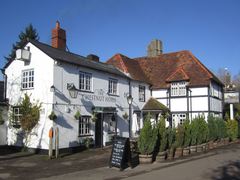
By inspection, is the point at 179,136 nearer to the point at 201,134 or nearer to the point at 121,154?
the point at 201,134

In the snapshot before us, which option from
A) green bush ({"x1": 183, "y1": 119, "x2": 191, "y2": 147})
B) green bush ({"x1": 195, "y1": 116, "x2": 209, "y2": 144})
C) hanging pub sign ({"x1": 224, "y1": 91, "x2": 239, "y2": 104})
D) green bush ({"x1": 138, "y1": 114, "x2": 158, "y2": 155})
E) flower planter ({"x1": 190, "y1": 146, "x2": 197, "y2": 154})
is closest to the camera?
green bush ({"x1": 138, "y1": 114, "x2": 158, "y2": 155})

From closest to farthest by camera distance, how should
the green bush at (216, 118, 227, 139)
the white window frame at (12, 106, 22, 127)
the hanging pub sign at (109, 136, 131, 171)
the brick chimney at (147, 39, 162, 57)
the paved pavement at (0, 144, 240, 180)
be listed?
1. the paved pavement at (0, 144, 240, 180)
2. the hanging pub sign at (109, 136, 131, 171)
3. the white window frame at (12, 106, 22, 127)
4. the green bush at (216, 118, 227, 139)
5. the brick chimney at (147, 39, 162, 57)

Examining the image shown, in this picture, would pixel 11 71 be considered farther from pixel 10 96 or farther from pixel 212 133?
pixel 212 133

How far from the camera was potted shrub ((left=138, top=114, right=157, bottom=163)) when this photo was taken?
14.0 metres

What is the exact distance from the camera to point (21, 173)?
1191cm

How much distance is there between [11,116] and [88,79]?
555 cm

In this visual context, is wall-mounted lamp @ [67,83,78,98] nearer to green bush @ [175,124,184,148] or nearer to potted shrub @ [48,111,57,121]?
potted shrub @ [48,111,57,121]

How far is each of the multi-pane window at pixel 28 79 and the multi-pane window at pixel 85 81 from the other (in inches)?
121

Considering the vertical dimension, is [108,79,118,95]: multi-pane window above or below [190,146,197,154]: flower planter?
above

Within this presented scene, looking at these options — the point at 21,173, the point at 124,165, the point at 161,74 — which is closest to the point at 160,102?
the point at 161,74

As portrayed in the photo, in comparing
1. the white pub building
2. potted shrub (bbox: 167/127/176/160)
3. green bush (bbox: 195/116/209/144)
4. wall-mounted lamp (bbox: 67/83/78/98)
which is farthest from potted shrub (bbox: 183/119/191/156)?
wall-mounted lamp (bbox: 67/83/78/98)

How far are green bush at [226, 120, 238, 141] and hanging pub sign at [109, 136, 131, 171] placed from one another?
581 inches

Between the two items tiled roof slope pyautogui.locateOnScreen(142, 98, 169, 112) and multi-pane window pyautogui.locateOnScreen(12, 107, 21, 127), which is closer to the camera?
multi-pane window pyautogui.locateOnScreen(12, 107, 21, 127)

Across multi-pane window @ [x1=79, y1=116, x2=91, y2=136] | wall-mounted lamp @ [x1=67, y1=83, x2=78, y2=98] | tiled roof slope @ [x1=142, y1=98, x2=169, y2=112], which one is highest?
wall-mounted lamp @ [x1=67, y1=83, x2=78, y2=98]
